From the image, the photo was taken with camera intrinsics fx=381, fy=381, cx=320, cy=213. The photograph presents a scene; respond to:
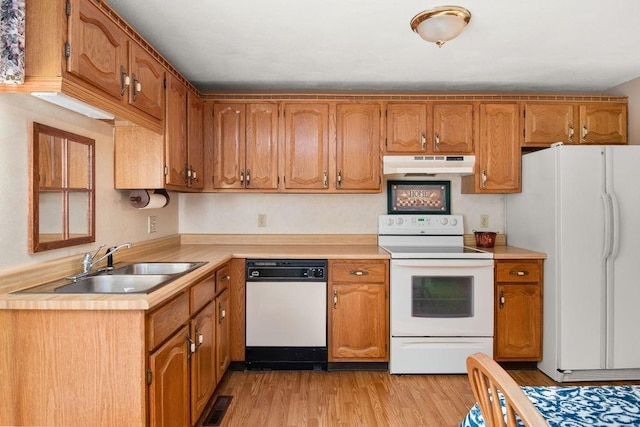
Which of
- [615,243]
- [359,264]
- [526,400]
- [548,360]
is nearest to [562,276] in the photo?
[615,243]

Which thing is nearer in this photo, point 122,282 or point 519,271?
point 122,282

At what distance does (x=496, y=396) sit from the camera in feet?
2.62

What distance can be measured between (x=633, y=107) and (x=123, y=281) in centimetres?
394

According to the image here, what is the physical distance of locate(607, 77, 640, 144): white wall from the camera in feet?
9.98

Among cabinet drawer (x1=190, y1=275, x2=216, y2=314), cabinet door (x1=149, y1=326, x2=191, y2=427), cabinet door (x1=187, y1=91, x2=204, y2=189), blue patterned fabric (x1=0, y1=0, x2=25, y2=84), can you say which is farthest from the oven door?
blue patterned fabric (x1=0, y1=0, x2=25, y2=84)

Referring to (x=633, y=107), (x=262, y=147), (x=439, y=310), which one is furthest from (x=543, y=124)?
(x=262, y=147)

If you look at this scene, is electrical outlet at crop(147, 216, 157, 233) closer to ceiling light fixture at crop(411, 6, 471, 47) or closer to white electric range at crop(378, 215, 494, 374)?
white electric range at crop(378, 215, 494, 374)

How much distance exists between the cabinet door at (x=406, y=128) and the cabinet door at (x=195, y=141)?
1511 millimetres

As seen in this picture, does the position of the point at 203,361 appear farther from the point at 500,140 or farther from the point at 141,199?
the point at 500,140

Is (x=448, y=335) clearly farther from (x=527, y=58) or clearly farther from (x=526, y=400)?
(x=526, y=400)

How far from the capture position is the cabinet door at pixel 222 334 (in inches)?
96.8

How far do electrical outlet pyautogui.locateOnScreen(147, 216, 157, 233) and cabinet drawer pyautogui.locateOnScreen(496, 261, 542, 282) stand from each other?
8.61 feet

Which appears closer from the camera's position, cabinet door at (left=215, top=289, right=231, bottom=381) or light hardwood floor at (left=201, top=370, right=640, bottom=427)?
light hardwood floor at (left=201, top=370, right=640, bottom=427)

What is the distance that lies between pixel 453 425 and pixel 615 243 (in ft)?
5.46
